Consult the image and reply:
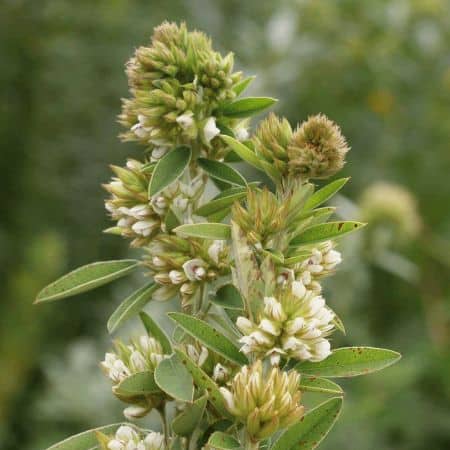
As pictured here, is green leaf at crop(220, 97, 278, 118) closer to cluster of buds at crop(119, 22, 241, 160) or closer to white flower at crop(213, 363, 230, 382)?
cluster of buds at crop(119, 22, 241, 160)

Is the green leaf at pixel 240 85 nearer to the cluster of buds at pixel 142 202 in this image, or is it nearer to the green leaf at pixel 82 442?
the cluster of buds at pixel 142 202

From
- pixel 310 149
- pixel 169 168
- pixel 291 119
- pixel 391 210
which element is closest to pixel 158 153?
pixel 169 168

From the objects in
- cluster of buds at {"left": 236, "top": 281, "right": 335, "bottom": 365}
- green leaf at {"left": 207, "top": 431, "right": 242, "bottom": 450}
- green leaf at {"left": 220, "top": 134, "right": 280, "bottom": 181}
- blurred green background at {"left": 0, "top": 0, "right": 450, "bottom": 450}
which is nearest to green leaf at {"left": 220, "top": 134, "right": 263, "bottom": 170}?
green leaf at {"left": 220, "top": 134, "right": 280, "bottom": 181}

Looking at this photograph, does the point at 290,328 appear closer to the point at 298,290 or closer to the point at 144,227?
the point at 298,290

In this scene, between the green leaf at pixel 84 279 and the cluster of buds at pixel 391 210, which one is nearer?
the green leaf at pixel 84 279

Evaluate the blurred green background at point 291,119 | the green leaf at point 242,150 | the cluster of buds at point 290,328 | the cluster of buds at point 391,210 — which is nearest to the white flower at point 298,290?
the cluster of buds at point 290,328
